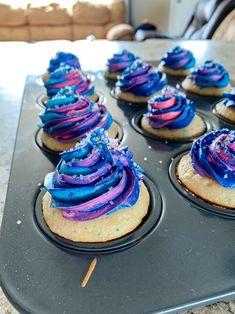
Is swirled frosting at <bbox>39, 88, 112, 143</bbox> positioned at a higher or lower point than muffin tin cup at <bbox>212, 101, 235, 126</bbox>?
higher

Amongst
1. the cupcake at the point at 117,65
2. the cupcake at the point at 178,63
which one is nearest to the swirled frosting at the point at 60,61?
the cupcake at the point at 117,65

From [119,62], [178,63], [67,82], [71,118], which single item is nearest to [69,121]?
[71,118]

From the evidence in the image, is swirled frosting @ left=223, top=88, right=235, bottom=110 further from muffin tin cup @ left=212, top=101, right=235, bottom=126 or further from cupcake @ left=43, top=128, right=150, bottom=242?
cupcake @ left=43, top=128, right=150, bottom=242

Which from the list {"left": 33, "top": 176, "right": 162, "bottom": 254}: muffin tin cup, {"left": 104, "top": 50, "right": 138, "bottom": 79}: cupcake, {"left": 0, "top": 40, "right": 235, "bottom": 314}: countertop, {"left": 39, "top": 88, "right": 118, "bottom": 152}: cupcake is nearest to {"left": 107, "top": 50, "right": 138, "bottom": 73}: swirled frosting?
{"left": 104, "top": 50, "right": 138, "bottom": 79}: cupcake

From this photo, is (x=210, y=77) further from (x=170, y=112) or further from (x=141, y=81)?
(x=170, y=112)

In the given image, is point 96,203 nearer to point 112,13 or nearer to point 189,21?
point 189,21

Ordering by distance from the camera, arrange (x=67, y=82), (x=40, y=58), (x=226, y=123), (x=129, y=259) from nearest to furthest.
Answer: (x=129, y=259)
(x=226, y=123)
(x=67, y=82)
(x=40, y=58)

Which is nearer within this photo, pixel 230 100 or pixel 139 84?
pixel 230 100
